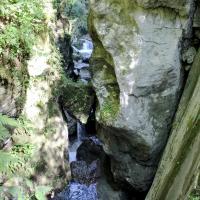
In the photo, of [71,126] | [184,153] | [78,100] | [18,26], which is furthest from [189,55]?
[71,126]

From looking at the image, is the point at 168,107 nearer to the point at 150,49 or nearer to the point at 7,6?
the point at 150,49

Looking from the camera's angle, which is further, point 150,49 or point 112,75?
point 112,75

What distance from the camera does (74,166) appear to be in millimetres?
10656

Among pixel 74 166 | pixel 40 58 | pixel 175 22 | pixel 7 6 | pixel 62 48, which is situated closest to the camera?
pixel 175 22

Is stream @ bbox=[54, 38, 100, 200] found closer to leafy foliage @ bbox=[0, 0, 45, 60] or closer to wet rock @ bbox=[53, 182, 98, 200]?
wet rock @ bbox=[53, 182, 98, 200]

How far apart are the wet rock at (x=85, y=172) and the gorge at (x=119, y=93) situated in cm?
105

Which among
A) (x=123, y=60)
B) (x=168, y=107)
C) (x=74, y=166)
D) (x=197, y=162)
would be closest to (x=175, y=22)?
(x=123, y=60)

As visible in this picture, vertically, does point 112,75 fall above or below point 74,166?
above

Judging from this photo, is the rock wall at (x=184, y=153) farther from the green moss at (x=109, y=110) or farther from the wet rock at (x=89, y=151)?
the wet rock at (x=89, y=151)

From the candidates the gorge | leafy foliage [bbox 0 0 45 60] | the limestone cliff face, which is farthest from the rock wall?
leafy foliage [bbox 0 0 45 60]

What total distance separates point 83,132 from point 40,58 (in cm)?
471

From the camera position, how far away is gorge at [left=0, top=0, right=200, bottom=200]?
681 centimetres

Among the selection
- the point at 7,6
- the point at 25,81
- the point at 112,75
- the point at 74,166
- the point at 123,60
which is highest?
the point at 7,6

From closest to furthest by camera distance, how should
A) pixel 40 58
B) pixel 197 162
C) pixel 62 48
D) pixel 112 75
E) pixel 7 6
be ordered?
pixel 197 162, pixel 7 6, pixel 112 75, pixel 40 58, pixel 62 48
